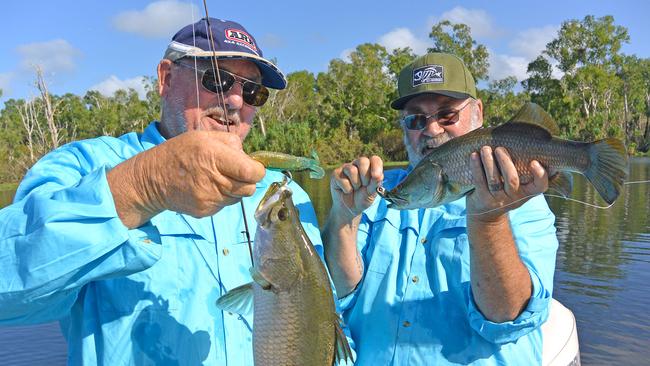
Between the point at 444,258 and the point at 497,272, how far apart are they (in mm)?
549

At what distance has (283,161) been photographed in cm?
242

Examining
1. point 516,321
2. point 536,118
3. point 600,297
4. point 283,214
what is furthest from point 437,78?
point 600,297

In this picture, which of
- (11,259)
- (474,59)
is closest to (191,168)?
(11,259)

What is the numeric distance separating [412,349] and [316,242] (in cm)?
90

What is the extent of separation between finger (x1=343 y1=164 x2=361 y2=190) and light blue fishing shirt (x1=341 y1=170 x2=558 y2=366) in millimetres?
611

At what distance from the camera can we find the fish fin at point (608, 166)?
2.98 m

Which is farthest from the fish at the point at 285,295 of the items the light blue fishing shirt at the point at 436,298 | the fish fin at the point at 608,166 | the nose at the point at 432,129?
the nose at the point at 432,129

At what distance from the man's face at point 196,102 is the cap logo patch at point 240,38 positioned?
10cm

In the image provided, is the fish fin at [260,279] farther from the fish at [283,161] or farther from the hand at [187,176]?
the fish at [283,161]

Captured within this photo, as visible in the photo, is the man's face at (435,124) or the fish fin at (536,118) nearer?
the fish fin at (536,118)

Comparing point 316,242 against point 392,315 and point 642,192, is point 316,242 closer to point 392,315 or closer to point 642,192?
point 392,315

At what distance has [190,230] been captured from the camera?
9.38 feet

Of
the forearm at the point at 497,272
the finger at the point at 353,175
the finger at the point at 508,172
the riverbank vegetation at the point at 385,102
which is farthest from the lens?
the riverbank vegetation at the point at 385,102

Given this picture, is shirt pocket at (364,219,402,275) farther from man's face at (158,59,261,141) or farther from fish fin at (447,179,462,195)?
man's face at (158,59,261,141)
